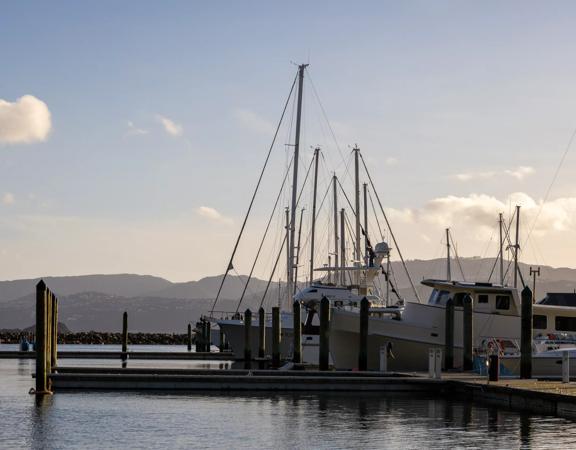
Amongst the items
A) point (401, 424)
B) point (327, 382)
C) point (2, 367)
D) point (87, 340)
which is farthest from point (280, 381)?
point (87, 340)

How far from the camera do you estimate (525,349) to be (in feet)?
133

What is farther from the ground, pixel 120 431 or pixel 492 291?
pixel 492 291

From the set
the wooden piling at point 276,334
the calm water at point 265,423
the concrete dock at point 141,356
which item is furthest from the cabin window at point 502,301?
the concrete dock at point 141,356

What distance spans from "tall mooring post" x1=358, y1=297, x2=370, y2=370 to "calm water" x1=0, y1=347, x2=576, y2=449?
239 inches

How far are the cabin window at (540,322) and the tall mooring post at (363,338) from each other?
7.88m

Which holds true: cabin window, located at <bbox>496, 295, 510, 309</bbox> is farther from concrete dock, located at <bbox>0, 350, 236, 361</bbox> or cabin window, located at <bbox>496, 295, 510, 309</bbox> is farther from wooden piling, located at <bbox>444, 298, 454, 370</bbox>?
concrete dock, located at <bbox>0, 350, 236, 361</bbox>

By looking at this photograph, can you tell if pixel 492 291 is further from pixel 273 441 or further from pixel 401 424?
pixel 273 441

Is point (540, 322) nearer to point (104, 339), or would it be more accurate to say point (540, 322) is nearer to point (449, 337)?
point (449, 337)

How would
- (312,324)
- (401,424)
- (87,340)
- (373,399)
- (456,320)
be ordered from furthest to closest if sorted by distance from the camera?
1. (87,340)
2. (312,324)
3. (456,320)
4. (373,399)
5. (401,424)

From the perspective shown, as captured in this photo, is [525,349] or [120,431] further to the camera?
[525,349]

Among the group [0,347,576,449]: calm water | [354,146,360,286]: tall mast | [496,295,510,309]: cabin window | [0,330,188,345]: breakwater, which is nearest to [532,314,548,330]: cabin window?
[496,295,510,309]: cabin window

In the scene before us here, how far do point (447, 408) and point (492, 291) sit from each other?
14574mm

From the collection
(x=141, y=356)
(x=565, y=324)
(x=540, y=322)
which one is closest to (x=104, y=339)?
(x=141, y=356)

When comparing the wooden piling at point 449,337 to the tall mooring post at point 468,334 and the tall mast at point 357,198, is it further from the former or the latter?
the tall mast at point 357,198
